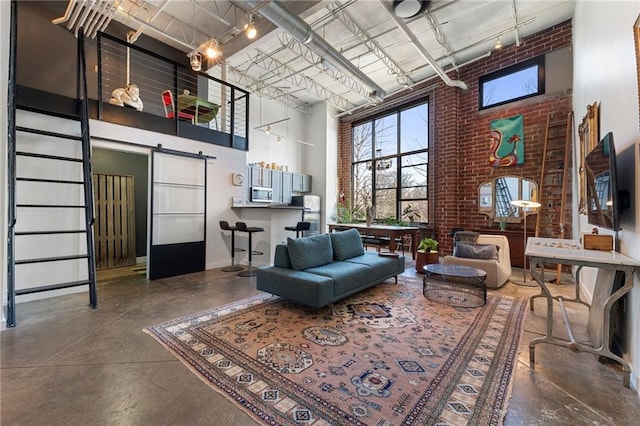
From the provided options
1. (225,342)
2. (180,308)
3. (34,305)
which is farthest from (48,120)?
(225,342)

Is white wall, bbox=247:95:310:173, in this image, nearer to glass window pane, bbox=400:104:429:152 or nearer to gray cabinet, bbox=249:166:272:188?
gray cabinet, bbox=249:166:272:188

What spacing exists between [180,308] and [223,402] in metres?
1.87

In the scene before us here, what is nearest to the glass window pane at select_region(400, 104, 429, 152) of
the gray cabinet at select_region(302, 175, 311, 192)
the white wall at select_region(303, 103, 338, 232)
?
the white wall at select_region(303, 103, 338, 232)

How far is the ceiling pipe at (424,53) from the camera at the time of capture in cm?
402

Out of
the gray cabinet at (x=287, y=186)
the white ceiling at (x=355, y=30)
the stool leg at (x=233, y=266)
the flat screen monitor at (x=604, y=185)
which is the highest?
the white ceiling at (x=355, y=30)

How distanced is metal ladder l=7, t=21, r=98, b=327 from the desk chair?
4.21 ft

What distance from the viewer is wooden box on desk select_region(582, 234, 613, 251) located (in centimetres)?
225

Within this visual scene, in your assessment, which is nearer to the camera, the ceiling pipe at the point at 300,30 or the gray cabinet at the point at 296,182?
the ceiling pipe at the point at 300,30

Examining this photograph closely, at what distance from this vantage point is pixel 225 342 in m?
2.36

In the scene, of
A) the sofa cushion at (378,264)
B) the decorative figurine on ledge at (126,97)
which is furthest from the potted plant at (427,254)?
the decorative figurine on ledge at (126,97)

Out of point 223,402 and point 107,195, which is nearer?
point 223,402

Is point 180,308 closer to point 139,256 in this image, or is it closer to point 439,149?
point 139,256

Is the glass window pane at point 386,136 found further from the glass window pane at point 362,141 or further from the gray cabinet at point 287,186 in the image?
the gray cabinet at point 287,186

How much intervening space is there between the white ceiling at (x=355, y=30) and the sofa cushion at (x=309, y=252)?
3186 mm
